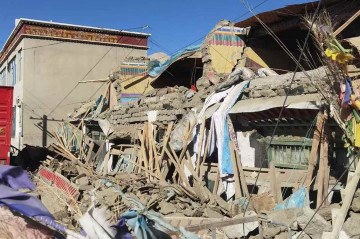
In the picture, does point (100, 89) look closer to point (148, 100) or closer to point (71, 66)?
point (71, 66)

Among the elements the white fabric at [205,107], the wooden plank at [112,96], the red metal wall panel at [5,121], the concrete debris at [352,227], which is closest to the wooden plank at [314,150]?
the concrete debris at [352,227]

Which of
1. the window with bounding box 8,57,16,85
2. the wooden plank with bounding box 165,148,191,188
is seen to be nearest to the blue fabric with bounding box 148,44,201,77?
the wooden plank with bounding box 165,148,191,188

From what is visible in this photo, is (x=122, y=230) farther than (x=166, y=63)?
No

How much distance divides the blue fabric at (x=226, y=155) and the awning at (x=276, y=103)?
470 millimetres

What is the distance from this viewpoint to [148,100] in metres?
14.5

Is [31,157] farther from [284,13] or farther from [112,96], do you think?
[284,13]

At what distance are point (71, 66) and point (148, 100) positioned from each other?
1209cm

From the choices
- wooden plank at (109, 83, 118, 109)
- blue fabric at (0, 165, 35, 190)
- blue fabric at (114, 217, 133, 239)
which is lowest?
blue fabric at (114, 217, 133, 239)

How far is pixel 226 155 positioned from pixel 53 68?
58.3 ft

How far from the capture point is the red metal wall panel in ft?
41.6

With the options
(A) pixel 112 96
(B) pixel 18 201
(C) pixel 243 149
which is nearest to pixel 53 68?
(A) pixel 112 96

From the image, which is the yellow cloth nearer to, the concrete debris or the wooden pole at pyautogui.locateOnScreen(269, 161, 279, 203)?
the concrete debris

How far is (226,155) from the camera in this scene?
9344 millimetres

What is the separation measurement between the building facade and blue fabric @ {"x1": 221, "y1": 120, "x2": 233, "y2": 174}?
14.9 metres
